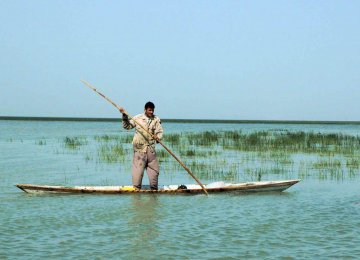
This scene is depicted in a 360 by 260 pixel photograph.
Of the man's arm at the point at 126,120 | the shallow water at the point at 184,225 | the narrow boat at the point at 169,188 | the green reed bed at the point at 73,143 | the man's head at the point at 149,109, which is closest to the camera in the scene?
the shallow water at the point at 184,225

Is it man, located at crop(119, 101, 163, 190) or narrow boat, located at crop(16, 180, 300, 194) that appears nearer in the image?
narrow boat, located at crop(16, 180, 300, 194)

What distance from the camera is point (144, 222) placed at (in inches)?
358

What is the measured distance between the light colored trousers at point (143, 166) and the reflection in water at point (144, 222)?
387 mm

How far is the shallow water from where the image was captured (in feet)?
23.6

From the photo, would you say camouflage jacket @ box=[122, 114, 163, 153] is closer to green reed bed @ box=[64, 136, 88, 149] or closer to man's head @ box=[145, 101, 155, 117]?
man's head @ box=[145, 101, 155, 117]

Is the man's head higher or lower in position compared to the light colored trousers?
higher

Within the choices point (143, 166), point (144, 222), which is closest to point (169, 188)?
point (143, 166)

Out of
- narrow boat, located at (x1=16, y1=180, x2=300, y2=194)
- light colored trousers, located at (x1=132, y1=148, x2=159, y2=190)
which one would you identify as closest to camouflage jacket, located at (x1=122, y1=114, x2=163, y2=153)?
light colored trousers, located at (x1=132, y1=148, x2=159, y2=190)

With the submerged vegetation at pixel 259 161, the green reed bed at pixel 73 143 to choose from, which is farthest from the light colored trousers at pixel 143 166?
the green reed bed at pixel 73 143

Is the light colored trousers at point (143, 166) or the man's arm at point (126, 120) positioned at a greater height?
the man's arm at point (126, 120)

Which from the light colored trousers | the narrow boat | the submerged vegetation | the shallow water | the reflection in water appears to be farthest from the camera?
the submerged vegetation

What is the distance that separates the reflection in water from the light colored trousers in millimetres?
387

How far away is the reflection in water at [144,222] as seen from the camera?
7523 mm

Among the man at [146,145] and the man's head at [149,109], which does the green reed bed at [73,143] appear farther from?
the man's head at [149,109]
